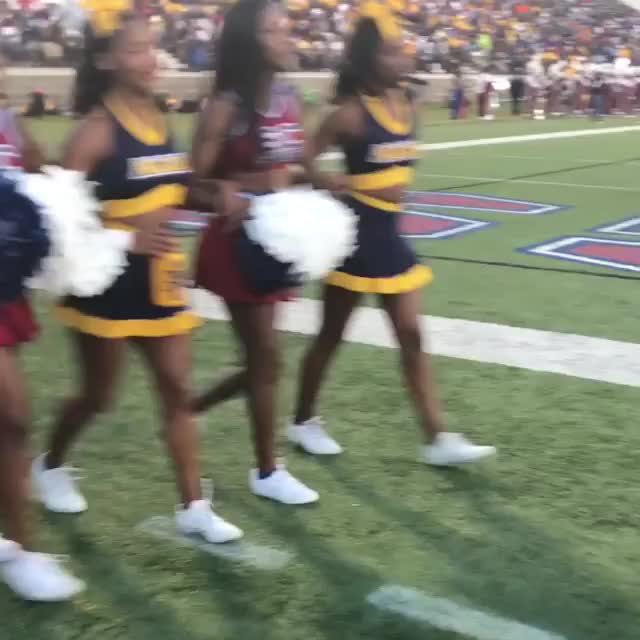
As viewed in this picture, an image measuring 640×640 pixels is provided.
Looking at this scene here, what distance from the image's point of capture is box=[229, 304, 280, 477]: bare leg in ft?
10.5

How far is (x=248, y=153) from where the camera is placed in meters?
3.13

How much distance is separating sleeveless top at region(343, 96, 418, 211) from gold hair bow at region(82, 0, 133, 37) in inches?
36.5

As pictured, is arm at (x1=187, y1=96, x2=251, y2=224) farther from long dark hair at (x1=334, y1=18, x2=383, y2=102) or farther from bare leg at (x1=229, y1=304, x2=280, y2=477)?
long dark hair at (x1=334, y1=18, x2=383, y2=102)

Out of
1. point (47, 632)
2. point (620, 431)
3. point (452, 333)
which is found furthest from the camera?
point (452, 333)

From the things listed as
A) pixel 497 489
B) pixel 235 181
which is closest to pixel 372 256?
pixel 235 181

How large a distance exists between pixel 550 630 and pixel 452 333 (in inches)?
114

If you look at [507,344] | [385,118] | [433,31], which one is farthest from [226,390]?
[433,31]

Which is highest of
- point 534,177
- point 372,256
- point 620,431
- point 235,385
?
point 372,256

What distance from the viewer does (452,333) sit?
17.8 feet

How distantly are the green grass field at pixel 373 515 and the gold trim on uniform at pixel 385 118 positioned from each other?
1.11m

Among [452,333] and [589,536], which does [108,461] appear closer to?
[589,536]

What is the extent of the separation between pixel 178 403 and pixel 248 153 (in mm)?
729

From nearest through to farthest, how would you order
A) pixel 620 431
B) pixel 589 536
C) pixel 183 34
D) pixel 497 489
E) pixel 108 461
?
pixel 589 536
pixel 497 489
pixel 108 461
pixel 620 431
pixel 183 34

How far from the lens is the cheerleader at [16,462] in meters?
2.57
